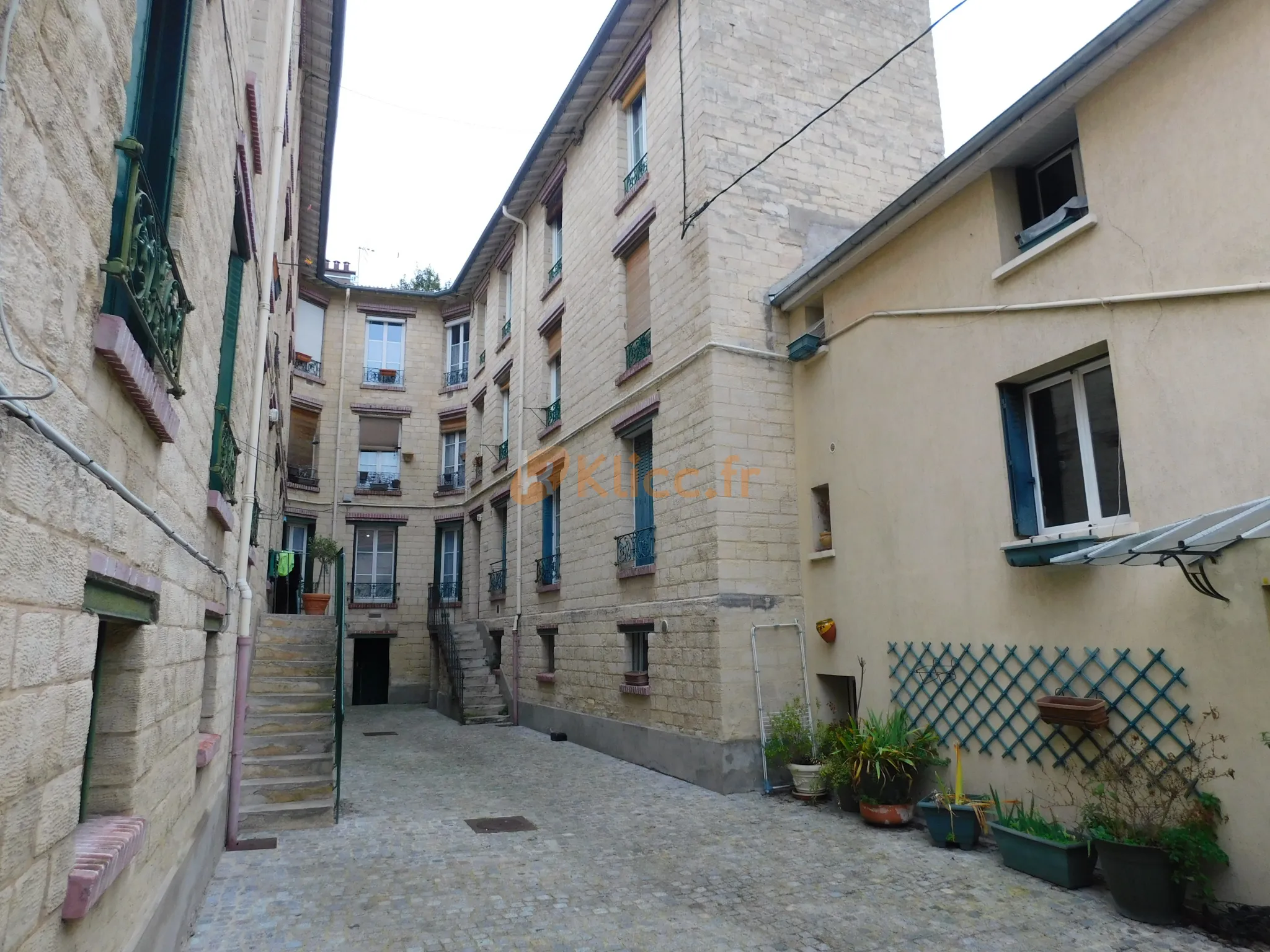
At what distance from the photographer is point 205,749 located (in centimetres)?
522

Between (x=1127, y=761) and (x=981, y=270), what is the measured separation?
4278 millimetres

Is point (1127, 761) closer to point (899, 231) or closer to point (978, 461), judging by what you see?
point (978, 461)

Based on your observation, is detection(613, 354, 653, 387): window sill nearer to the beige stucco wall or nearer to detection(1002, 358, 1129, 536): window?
the beige stucco wall

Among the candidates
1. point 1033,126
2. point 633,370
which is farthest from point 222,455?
point 633,370

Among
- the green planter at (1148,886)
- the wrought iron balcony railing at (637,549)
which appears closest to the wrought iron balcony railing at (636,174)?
the wrought iron balcony railing at (637,549)

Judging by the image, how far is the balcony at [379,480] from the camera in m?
21.2

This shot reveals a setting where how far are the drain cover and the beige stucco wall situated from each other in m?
3.74

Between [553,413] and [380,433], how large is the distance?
26.2 ft

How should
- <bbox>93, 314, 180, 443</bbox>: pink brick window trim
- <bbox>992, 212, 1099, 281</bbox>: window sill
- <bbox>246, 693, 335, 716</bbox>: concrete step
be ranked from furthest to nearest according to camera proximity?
1. <bbox>246, 693, 335, 716</bbox>: concrete step
2. <bbox>992, 212, 1099, 281</bbox>: window sill
3. <bbox>93, 314, 180, 443</bbox>: pink brick window trim

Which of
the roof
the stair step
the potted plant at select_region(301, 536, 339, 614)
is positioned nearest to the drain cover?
the stair step

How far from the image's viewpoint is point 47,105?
1.92 m

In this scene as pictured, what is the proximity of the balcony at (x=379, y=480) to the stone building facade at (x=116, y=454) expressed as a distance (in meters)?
15.5

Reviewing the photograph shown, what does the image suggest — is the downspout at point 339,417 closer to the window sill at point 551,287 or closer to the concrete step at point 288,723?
the window sill at point 551,287

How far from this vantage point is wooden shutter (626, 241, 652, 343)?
12.3 meters
